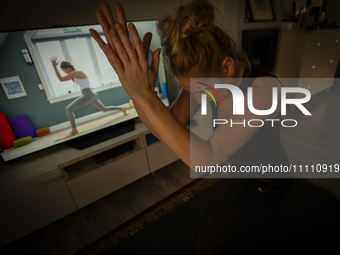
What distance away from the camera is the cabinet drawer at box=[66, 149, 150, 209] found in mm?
1616

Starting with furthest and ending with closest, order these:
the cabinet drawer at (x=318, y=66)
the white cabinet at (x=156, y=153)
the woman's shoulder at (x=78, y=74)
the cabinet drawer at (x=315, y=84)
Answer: the cabinet drawer at (x=315, y=84), the cabinet drawer at (x=318, y=66), the white cabinet at (x=156, y=153), the woman's shoulder at (x=78, y=74)

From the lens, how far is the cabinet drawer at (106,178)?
1616 mm

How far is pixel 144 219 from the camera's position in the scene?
5.34 feet

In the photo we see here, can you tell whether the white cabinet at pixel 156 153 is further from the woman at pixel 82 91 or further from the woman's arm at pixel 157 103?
the woman's arm at pixel 157 103

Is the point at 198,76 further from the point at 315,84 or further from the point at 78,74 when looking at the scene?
the point at 315,84

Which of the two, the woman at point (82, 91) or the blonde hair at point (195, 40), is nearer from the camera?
the blonde hair at point (195, 40)

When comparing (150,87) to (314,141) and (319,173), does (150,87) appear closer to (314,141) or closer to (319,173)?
(319,173)

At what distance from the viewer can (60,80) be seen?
148cm

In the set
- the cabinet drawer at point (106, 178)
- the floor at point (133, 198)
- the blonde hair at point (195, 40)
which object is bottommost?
the floor at point (133, 198)

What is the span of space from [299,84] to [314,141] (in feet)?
4.45

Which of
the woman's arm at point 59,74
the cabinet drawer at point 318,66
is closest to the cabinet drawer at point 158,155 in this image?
the woman's arm at point 59,74

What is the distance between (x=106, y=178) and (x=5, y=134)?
31.7 inches

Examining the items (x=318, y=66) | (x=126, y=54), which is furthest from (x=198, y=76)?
(x=318, y=66)

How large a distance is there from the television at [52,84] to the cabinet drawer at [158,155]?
38 cm
